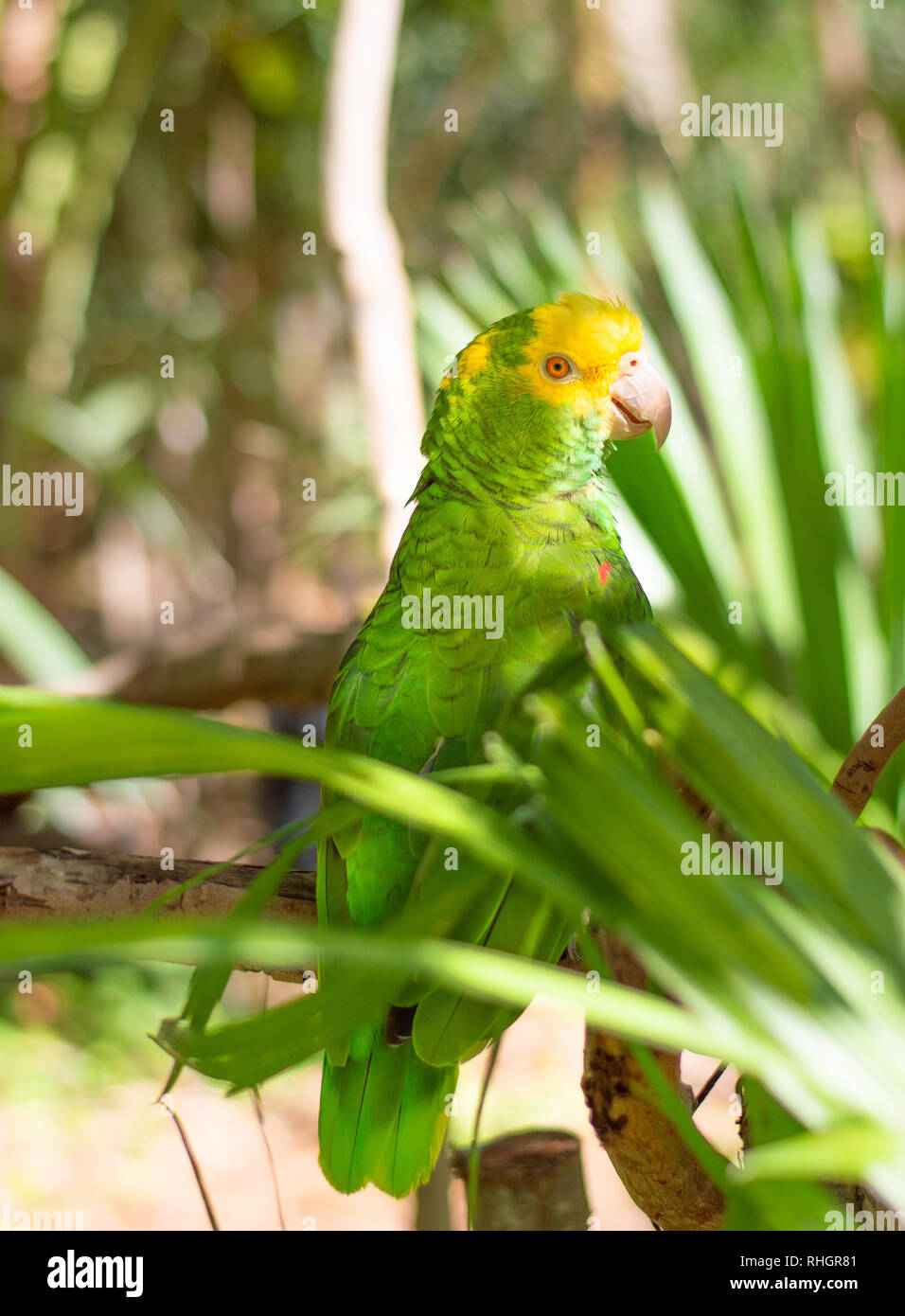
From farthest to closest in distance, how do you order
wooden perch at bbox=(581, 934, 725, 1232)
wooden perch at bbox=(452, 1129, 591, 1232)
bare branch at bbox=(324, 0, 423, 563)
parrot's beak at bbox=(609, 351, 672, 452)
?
bare branch at bbox=(324, 0, 423, 563), parrot's beak at bbox=(609, 351, 672, 452), wooden perch at bbox=(452, 1129, 591, 1232), wooden perch at bbox=(581, 934, 725, 1232)

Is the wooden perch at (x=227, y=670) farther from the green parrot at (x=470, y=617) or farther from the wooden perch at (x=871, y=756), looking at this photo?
the wooden perch at (x=871, y=756)

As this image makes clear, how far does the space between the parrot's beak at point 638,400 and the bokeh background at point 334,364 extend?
48 mm

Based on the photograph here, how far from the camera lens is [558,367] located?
1.07 m

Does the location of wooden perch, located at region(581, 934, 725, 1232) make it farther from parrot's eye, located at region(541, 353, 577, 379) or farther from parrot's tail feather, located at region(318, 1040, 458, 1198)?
parrot's eye, located at region(541, 353, 577, 379)

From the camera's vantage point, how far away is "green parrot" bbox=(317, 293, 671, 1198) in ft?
2.49

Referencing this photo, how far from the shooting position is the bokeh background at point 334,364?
0.92m

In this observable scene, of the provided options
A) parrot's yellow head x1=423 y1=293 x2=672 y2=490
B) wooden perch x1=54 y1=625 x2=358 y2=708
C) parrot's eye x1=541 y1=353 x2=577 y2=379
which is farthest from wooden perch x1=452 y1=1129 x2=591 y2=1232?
wooden perch x1=54 y1=625 x2=358 y2=708

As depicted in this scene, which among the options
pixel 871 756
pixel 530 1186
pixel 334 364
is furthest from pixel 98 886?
pixel 334 364

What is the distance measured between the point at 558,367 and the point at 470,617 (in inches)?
12.8

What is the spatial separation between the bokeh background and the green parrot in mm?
69

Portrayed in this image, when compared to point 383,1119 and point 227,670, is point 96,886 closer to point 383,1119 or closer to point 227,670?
point 383,1119

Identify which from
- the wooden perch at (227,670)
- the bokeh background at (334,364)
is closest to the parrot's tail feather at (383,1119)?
the bokeh background at (334,364)

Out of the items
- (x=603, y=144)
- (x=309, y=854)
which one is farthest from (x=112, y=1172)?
(x=603, y=144)
